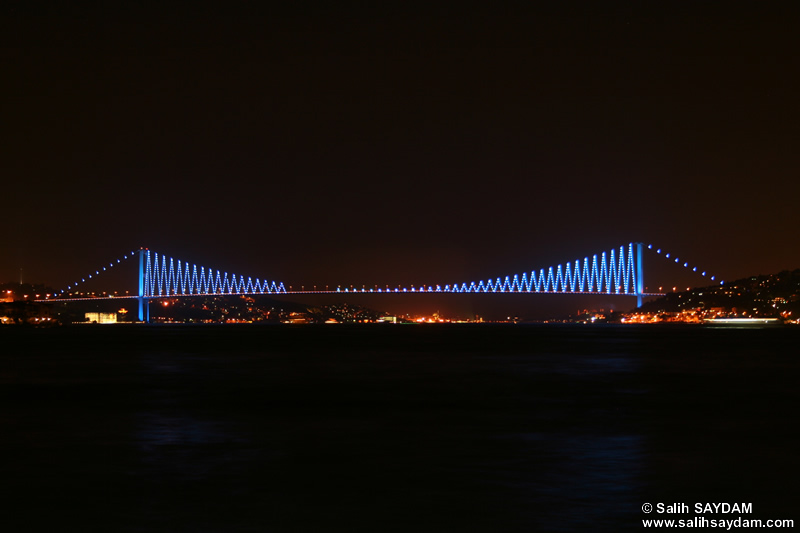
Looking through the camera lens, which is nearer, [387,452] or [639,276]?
[387,452]

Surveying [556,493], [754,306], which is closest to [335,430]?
[556,493]

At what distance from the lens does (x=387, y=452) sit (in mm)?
11320

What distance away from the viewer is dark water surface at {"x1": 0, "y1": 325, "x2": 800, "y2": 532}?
7.68 m

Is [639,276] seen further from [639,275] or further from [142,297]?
[142,297]

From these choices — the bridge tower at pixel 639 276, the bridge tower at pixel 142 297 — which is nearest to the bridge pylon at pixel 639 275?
the bridge tower at pixel 639 276

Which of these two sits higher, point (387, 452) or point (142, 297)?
point (142, 297)

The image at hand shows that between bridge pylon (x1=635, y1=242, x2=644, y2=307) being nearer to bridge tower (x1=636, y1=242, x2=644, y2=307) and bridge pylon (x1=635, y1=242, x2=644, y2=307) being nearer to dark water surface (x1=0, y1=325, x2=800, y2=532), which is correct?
bridge tower (x1=636, y1=242, x2=644, y2=307)

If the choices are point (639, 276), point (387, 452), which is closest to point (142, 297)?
point (639, 276)

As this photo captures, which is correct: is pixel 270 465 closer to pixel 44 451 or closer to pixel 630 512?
pixel 44 451

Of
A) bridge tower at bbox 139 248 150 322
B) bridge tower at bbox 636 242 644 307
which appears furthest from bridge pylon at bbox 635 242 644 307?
bridge tower at bbox 139 248 150 322

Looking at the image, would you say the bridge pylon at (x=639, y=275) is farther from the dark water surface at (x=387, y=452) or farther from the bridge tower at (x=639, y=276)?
the dark water surface at (x=387, y=452)

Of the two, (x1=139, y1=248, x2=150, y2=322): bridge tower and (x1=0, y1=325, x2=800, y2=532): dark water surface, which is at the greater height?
(x1=139, y1=248, x2=150, y2=322): bridge tower

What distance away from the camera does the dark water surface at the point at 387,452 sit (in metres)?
7.68

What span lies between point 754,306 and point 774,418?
127703mm
